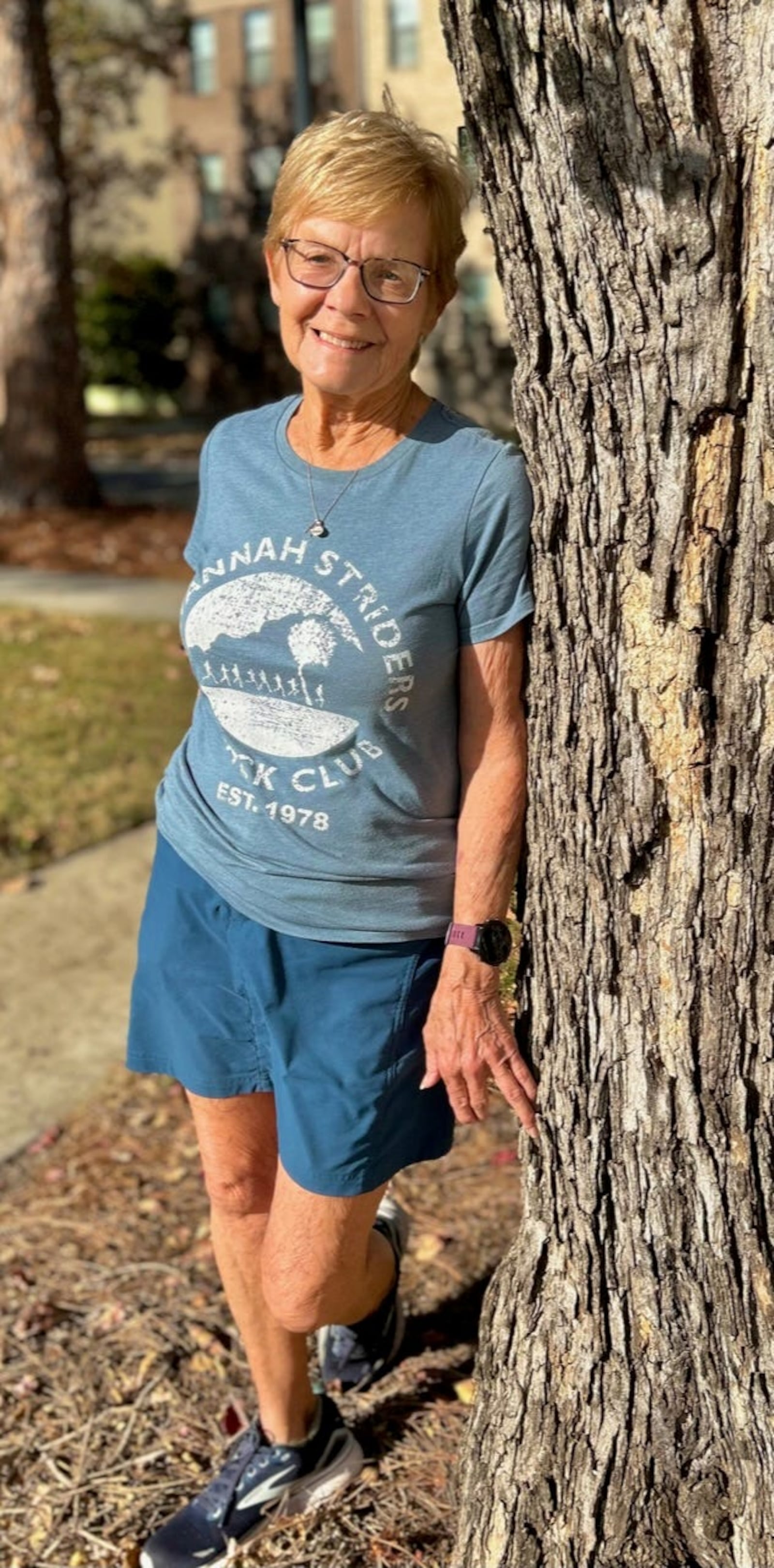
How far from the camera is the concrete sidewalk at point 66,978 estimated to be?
3961 millimetres

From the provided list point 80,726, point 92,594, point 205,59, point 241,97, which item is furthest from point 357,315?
point 205,59

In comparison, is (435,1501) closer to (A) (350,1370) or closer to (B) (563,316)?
(A) (350,1370)

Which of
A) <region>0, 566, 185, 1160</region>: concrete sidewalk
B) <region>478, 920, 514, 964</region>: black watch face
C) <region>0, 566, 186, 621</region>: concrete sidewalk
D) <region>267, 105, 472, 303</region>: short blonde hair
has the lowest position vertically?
<region>0, 566, 186, 621</region>: concrete sidewalk

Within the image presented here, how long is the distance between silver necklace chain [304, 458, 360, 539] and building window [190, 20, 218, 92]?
30085mm

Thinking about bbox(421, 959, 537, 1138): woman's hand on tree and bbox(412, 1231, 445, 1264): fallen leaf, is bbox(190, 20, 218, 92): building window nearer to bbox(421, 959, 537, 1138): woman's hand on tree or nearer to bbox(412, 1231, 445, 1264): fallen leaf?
bbox(412, 1231, 445, 1264): fallen leaf

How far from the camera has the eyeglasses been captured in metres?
2.03

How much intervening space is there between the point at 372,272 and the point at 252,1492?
189 centimetres

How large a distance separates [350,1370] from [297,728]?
1.40 metres

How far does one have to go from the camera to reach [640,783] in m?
1.90

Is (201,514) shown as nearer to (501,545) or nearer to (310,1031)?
(501,545)

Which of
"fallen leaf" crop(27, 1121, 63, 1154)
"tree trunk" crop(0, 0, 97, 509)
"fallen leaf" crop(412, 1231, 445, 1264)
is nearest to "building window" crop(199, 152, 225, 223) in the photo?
"tree trunk" crop(0, 0, 97, 509)

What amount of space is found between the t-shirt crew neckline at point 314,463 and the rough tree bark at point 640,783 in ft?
0.65

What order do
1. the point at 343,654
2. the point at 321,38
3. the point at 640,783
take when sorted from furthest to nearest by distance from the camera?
1. the point at 321,38
2. the point at 343,654
3. the point at 640,783

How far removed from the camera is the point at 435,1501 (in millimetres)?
2580
